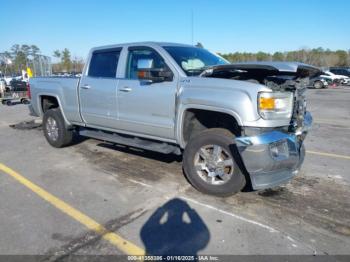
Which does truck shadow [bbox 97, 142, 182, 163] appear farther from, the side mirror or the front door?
the side mirror

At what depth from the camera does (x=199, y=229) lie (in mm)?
3352

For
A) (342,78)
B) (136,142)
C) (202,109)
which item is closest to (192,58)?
(202,109)

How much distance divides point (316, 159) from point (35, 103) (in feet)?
19.7

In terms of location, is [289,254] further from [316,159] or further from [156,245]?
[316,159]

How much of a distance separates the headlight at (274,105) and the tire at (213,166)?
0.56m

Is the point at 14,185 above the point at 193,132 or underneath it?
underneath

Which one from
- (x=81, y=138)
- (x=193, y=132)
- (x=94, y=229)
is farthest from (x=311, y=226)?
(x=81, y=138)

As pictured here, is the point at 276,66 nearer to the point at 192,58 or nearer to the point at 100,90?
the point at 192,58

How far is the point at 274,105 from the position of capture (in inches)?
145

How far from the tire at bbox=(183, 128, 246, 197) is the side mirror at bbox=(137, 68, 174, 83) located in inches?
37.6

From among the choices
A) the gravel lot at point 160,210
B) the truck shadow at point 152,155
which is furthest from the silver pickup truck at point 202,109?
the truck shadow at point 152,155

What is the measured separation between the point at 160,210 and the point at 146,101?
1.75m

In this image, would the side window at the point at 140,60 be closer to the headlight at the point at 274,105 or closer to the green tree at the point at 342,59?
the headlight at the point at 274,105

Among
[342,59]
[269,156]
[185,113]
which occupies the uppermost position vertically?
[342,59]
